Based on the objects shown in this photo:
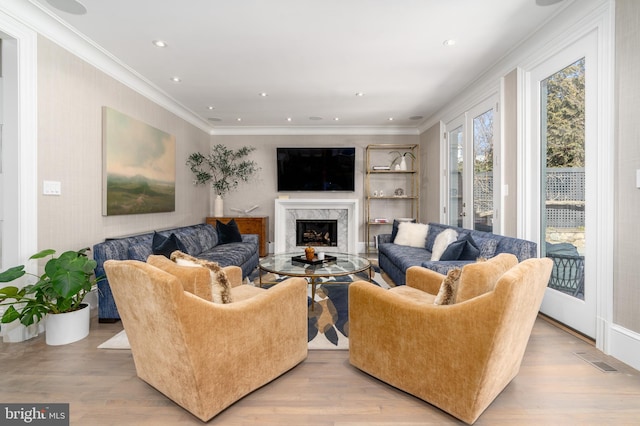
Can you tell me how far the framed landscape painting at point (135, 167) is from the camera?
11.0ft

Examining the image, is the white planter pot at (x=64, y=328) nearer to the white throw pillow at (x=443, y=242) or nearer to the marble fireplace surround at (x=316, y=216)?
the white throw pillow at (x=443, y=242)

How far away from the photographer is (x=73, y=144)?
2936 millimetres

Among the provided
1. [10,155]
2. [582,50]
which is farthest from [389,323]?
[10,155]

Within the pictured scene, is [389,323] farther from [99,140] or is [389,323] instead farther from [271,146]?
[271,146]

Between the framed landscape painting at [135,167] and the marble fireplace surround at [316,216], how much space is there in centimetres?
213

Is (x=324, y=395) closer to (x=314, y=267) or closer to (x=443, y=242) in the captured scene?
(x=314, y=267)

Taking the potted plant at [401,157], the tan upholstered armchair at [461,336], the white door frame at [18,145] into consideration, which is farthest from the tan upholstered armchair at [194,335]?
the potted plant at [401,157]

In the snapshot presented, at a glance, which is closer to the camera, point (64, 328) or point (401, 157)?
point (64, 328)

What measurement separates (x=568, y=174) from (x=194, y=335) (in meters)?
3.10

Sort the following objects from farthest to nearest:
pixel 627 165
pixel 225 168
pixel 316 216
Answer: pixel 316 216
pixel 225 168
pixel 627 165

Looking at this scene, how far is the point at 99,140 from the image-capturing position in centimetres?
328

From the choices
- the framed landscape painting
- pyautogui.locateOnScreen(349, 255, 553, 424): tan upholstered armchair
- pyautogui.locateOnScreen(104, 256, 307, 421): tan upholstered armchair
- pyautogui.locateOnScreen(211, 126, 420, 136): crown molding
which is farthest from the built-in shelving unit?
pyautogui.locateOnScreen(104, 256, 307, 421): tan upholstered armchair

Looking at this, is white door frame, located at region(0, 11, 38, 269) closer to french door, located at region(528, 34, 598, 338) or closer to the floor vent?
the floor vent

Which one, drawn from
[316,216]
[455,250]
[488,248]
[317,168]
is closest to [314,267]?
[455,250]
